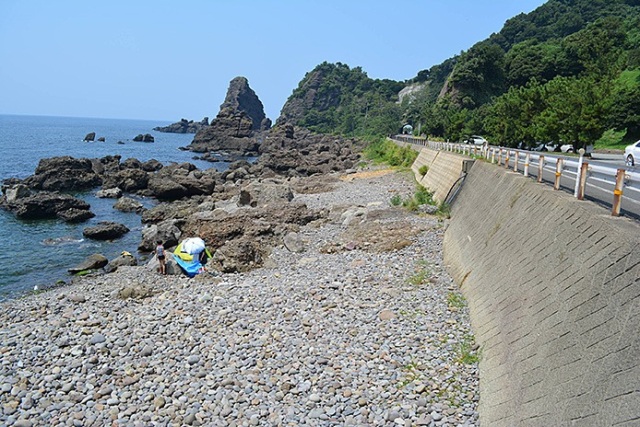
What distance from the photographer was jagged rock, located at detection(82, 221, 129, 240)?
2645cm

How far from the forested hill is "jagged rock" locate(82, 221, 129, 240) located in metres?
27.8

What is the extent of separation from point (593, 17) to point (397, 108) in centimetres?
5096

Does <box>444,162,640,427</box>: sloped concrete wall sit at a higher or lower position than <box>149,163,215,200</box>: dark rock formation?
higher

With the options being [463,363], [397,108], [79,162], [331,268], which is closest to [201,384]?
[463,363]

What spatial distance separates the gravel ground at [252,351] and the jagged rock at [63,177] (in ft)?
105

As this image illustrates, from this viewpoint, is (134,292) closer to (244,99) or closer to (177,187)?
(177,187)

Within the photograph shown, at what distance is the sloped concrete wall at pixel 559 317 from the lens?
204 inches

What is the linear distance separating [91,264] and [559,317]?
19.5 meters

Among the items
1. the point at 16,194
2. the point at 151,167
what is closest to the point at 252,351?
the point at 16,194

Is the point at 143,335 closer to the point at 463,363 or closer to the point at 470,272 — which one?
the point at 463,363

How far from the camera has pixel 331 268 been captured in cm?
1542

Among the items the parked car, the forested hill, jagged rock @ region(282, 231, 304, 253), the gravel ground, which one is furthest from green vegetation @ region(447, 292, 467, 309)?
the parked car

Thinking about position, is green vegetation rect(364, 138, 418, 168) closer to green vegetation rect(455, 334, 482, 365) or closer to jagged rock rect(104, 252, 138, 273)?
jagged rock rect(104, 252, 138, 273)

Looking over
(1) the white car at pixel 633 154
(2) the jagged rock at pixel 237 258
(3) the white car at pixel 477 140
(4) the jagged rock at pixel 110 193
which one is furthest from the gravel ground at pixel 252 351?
(3) the white car at pixel 477 140
